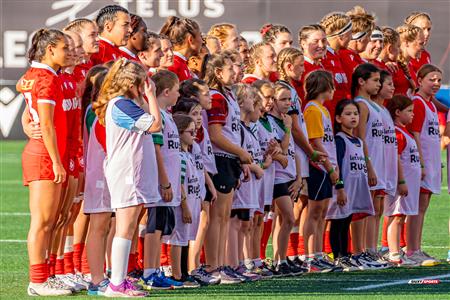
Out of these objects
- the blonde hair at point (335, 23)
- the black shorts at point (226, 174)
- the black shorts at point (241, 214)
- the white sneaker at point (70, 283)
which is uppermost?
the blonde hair at point (335, 23)

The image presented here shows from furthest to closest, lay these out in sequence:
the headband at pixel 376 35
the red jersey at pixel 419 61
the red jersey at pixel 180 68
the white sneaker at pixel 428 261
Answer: the red jersey at pixel 419 61 → the headband at pixel 376 35 → the white sneaker at pixel 428 261 → the red jersey at pixel 180 68

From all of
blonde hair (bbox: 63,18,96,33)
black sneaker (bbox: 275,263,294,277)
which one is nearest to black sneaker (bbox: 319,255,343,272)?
black sneaker (bbox: 275,263,294,277)

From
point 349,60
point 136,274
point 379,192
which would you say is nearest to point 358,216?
point 379,192

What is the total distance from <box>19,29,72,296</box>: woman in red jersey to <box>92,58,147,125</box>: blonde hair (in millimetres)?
360

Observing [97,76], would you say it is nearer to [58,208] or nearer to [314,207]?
[58,208]

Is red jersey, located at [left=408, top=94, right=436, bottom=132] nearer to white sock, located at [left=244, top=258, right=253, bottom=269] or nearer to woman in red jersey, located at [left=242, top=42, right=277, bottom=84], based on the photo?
woman in red jersey, located at [left=242, top=42, right=277, bottom=84]

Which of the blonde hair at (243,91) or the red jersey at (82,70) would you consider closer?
the red jersey at (82,70)

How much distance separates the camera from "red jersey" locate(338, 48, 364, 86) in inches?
496

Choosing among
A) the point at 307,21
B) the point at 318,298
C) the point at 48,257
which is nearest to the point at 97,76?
the point at 48,257

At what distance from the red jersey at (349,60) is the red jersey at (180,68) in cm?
217

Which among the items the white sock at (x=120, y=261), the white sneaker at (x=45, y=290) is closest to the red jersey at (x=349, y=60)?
the white sock at (x=120, y=261)

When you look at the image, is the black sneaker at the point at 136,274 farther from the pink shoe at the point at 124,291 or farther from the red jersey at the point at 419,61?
the red jersey at the point at 419,61

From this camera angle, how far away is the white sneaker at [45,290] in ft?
30.5

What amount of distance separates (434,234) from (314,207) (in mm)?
3369
